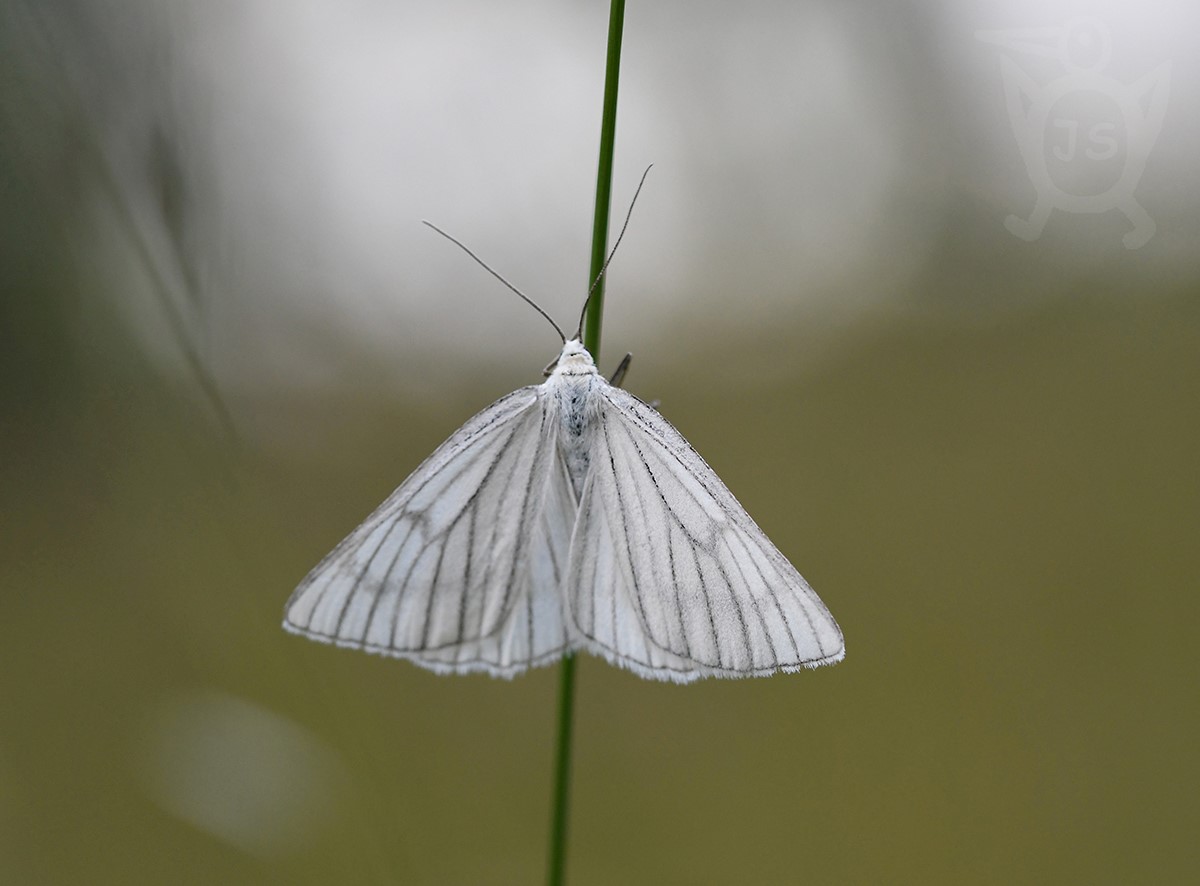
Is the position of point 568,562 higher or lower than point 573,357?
lower

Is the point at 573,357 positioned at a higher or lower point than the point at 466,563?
higher

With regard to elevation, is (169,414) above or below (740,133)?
below

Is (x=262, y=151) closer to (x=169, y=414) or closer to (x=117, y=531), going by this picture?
(x=169, y=414)

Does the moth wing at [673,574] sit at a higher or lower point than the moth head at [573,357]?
lower

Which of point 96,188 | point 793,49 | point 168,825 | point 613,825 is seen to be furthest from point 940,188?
point 168,825
